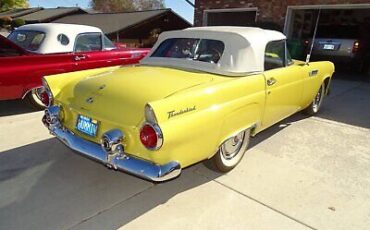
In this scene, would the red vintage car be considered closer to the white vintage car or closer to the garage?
the white vintage car

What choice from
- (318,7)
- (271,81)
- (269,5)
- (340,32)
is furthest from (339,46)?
(271,81)

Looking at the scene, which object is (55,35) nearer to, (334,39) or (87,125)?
(87,125)

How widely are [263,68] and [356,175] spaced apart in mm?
1637

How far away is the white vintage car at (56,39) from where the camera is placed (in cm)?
616

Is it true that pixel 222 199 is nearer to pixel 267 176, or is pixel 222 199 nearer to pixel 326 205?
pixel 267 176

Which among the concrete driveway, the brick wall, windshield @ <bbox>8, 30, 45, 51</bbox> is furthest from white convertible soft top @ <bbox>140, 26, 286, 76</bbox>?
the brick wall

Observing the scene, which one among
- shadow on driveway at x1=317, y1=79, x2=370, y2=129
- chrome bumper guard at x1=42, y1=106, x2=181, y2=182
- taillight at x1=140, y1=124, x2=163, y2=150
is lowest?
shadow on driveway at x1=317, y1=79, x2=370, y2=129

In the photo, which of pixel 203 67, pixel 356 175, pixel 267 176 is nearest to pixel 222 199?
pixel 267 176

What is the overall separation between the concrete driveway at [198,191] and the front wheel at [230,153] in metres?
0.11

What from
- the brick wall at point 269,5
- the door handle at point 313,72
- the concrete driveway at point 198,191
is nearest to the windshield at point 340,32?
the brick wall at point 269,5

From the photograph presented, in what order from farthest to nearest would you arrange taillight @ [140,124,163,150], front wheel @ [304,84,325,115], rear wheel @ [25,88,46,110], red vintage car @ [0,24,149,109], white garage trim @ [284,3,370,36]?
white garage trim @ [284,3,370,36] < front wheel @ [304,84,325,115] < rear wheel @ [25,88,46,110] < red vintage car @ [0,24,149,109] < taillight @ [140,124,163,150]

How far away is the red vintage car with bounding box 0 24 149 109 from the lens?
16.8 feet

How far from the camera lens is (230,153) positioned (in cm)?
376

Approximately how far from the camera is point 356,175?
12.4ft
